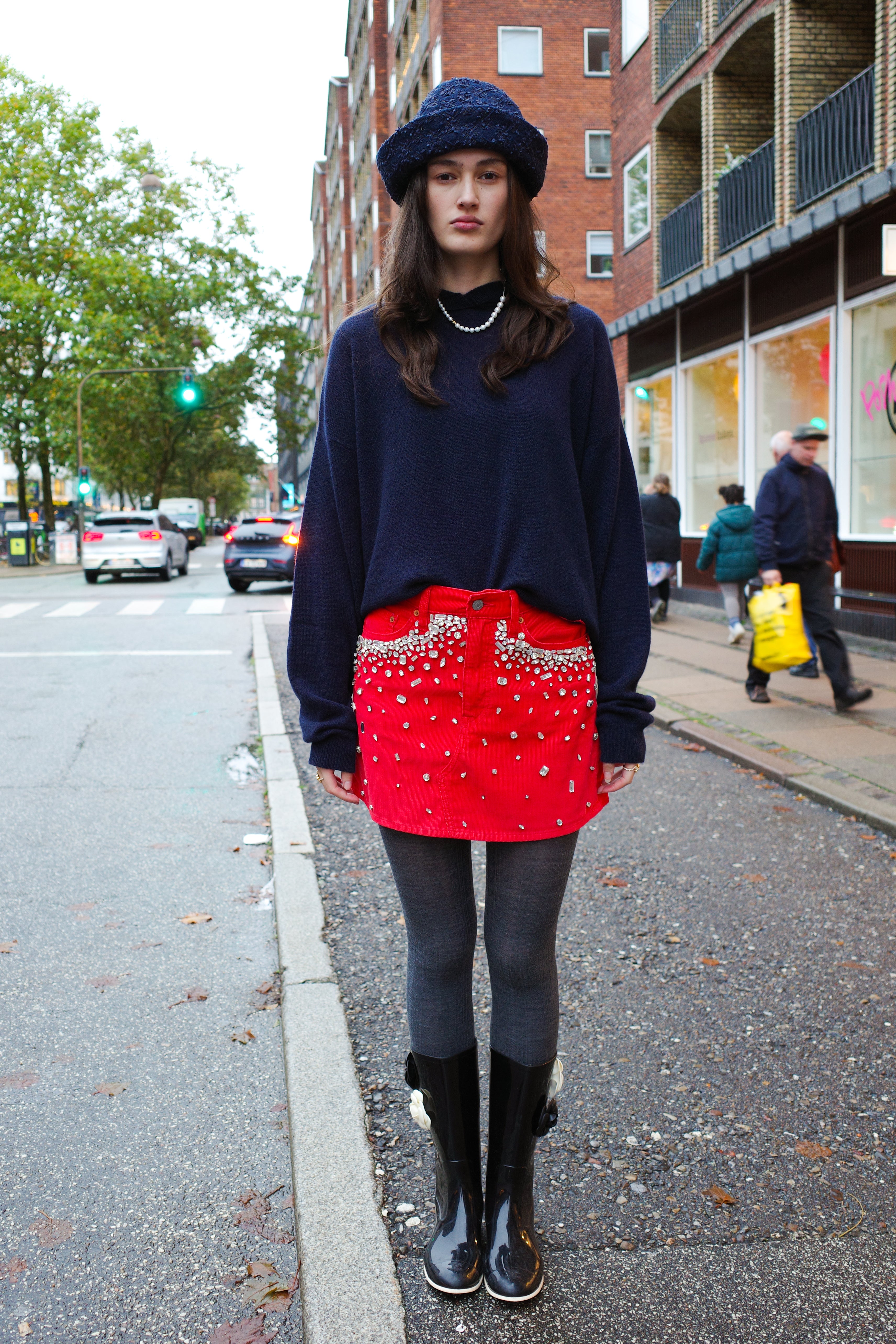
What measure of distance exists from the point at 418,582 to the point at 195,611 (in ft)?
58.9

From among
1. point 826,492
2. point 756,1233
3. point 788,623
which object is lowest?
point 756,1233

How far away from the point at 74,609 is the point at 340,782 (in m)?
18.6

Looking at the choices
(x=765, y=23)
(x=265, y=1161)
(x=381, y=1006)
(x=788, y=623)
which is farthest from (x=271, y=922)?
(x=765, y=23)

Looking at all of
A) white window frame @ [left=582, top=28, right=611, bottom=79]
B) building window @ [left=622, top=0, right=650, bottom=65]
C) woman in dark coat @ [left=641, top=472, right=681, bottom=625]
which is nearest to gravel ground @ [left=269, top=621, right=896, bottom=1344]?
woman in dark coat @ [left=641, top=472, right=681, bottom=625]

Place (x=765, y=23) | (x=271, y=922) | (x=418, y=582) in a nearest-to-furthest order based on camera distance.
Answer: (x=418, y=582) < (x=271, y=922) < (x=765, y=23)

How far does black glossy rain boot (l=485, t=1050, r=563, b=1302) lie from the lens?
2268 mm

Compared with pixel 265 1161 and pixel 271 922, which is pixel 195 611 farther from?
pixel 265 1161

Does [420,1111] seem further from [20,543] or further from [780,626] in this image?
[20,543]

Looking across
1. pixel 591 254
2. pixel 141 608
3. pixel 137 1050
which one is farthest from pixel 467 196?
pixel 591 254

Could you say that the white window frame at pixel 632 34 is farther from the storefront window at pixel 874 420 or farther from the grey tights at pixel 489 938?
the grey tights at pixel 489 938

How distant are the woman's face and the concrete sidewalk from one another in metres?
4.30

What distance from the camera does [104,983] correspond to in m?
3.97

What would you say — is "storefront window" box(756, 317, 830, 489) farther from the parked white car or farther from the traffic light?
the traffic light

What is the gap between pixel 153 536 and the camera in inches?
1053
